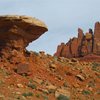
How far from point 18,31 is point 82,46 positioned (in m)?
58.7

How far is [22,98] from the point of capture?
28.6m

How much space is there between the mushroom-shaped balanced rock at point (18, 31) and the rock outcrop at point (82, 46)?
53836 millimetres

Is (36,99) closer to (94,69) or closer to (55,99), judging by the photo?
(55,99)

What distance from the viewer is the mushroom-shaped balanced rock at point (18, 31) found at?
3306 cm

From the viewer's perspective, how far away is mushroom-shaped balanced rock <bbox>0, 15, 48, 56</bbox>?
1302 inches

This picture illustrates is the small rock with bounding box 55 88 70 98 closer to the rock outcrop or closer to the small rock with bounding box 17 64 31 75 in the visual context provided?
the small rock with bounding box 17 64 31 75

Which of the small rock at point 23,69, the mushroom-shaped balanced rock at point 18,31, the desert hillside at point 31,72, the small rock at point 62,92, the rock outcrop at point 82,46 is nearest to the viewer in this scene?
the desert hillside at point 31,72

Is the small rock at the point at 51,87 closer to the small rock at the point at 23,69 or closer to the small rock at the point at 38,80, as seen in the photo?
the small rock at the point at 38,80

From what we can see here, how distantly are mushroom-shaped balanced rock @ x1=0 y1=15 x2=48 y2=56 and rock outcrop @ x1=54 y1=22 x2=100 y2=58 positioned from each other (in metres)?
53.8

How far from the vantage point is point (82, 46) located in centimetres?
9156

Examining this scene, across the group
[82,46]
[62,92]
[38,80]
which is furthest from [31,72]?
[82,46]

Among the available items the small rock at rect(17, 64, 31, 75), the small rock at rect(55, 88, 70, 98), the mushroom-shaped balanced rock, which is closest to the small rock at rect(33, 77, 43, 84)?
the small rock at rect(17, 64, 31, 75)

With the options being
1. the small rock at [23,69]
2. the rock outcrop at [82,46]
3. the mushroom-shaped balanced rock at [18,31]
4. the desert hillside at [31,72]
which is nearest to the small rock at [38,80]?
the desert hillside at [31,72]

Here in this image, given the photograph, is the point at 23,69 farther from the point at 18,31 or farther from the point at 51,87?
the point at 18,31
